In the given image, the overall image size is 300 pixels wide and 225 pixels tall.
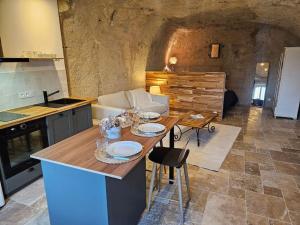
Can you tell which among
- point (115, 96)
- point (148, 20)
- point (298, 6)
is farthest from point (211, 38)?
point (115, 96)

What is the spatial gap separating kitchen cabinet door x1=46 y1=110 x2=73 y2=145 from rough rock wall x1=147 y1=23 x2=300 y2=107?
379 centimetres

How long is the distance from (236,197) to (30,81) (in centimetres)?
317

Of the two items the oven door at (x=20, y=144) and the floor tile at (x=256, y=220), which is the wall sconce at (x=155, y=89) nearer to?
the oven door at (x=20, y=144)

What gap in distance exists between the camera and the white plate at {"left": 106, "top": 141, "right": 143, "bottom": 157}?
4.57 ft

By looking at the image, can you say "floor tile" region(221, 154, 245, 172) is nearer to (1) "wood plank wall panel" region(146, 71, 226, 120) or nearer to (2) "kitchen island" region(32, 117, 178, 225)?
(2) "kitchen island" region(32, 117, 178, 225)

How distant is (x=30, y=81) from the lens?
294 cm

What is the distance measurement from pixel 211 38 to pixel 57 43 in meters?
5.47

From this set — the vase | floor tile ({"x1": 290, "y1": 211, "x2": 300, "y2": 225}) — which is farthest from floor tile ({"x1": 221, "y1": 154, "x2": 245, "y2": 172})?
the vase

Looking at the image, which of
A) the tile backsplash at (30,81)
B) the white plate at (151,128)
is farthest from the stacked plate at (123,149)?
the tile backsplash at (30,81)

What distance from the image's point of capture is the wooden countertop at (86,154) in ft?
3.97

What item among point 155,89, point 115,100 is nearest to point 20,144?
point 115,100

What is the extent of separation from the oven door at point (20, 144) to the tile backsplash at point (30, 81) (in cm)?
63

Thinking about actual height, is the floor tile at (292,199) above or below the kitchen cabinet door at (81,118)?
below

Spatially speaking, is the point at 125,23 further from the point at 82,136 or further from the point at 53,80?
the point at 82,136
